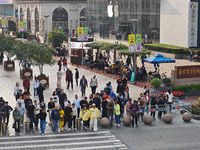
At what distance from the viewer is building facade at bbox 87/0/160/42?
63.6 m

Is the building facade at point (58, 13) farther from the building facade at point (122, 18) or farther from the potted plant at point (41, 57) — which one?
the potted plant at point (41, 57)

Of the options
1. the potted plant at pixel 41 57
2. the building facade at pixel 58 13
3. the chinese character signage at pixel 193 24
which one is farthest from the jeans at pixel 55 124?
the building facade at pixel 58 13

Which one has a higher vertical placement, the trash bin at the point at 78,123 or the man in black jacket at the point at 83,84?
Answer: the man in black jacket at the point at 83,84

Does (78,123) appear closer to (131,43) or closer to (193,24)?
(131,43)

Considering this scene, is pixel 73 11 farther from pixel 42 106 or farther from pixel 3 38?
pixel 42 106

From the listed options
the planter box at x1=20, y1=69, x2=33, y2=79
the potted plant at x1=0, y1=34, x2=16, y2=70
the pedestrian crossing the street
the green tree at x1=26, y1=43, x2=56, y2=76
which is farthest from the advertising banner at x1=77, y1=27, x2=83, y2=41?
the pedestrian crossing the street

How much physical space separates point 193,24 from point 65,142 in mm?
34955

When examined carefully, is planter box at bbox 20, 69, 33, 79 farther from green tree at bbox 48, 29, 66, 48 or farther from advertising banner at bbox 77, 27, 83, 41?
green tree at bbox 48, 29, 66, 48

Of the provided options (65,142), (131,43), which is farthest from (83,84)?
(65,142)

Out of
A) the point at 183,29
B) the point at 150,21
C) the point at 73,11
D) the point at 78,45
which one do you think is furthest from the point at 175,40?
the point at 73,11

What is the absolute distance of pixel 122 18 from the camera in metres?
71.6

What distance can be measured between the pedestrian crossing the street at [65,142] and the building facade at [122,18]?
139 ft

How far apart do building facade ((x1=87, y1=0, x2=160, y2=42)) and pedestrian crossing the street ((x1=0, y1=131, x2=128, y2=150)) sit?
42.3 metres

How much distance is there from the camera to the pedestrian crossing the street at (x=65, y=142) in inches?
789
